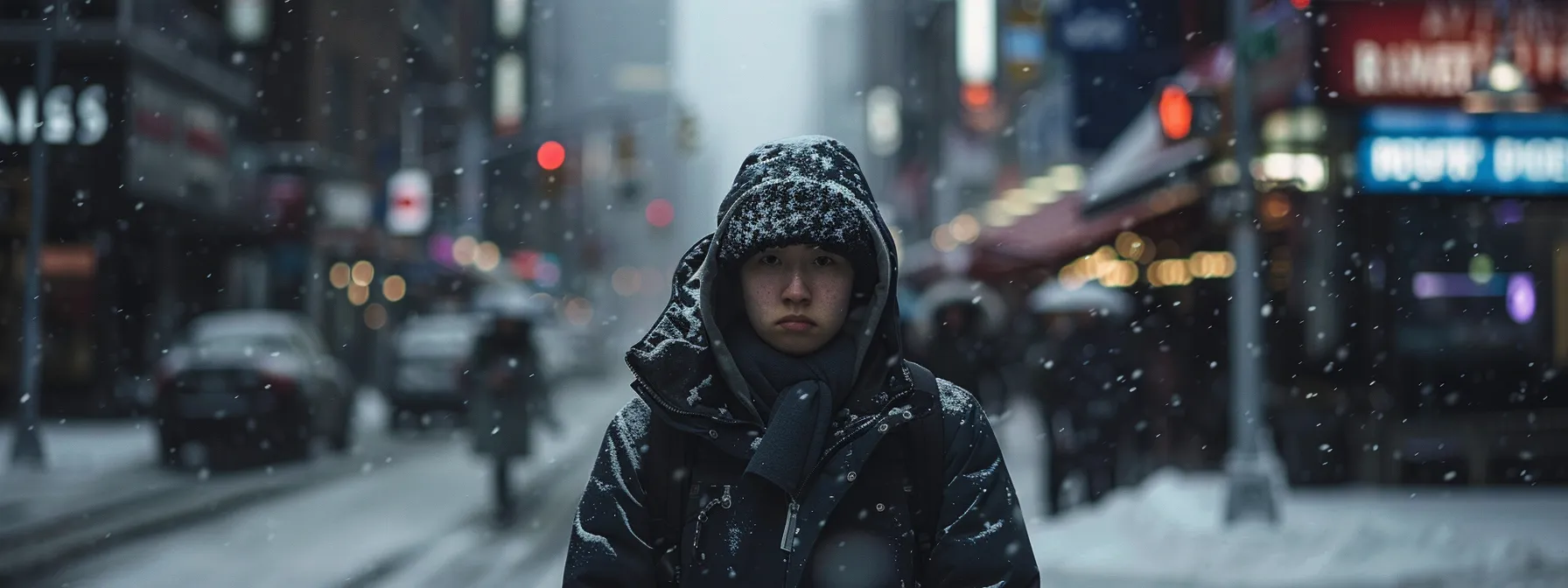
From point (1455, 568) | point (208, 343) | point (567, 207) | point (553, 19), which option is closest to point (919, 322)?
point (208, 343)

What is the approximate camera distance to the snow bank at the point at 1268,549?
29.1 feet

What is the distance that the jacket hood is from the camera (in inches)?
105

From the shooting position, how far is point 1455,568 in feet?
28.6

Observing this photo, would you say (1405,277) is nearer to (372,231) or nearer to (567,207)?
(372,231)

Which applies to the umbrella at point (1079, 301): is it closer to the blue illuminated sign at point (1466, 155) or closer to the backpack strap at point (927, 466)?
the blue illuminated sign at point (1466, 155)

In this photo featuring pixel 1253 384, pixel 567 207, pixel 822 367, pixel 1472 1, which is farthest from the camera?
pixel 567 207

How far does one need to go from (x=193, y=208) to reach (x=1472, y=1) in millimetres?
→ 21259

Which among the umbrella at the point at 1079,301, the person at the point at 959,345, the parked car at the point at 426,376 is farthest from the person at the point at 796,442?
the parked car at the point at 426,376

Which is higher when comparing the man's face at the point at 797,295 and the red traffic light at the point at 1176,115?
the red traffic light at the point at 1176,115

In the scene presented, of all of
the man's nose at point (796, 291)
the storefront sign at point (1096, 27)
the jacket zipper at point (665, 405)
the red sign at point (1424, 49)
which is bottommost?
the jacket zipper at point (665, 405)

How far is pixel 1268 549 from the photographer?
31.8ft

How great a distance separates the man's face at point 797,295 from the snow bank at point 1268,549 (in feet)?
22.5

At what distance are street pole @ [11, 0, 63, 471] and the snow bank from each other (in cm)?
1157

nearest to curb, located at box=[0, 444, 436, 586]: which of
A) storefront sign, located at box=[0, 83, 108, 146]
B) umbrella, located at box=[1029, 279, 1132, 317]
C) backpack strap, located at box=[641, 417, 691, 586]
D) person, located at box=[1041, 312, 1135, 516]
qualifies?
person, located at box=[1041, 312, 1135, 516]
